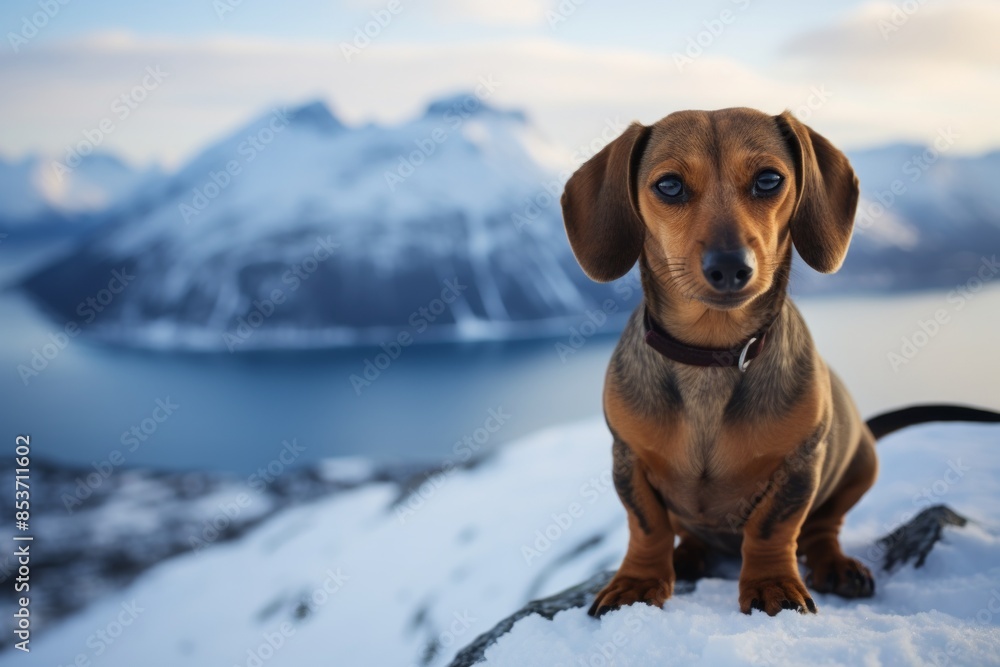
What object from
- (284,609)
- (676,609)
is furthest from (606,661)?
(284,609)

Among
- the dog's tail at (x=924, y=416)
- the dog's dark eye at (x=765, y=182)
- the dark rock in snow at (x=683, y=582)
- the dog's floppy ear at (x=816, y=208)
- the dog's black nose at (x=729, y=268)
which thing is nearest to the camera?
the dog's black nose at (x=729, y=268)

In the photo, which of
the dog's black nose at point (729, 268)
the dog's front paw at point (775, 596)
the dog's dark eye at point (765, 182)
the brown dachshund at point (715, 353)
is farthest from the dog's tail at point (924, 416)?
the dog's black nose at point (729, 268)

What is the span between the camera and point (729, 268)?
71.4 inches

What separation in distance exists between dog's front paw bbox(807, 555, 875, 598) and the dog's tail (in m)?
0.83

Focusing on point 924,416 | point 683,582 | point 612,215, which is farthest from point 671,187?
point 924,416

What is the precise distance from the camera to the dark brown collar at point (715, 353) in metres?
2.14

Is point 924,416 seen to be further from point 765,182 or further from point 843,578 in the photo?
point 765,182

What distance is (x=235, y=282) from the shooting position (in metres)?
10.0

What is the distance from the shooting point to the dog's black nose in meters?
1.81

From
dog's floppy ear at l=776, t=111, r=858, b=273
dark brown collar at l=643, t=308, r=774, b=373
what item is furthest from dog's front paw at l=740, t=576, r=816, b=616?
dog's floppy ear at l=776, t=111, r=858, b=273

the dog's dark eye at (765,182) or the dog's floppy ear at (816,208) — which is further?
the dog's floppy ear at (816,208)

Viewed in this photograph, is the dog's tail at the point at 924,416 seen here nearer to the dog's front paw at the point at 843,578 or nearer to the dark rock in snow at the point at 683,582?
the dark rock in snow at the point at 683,582
